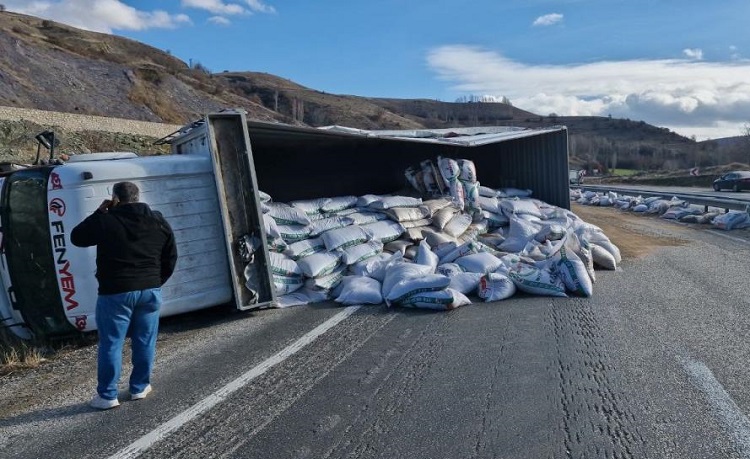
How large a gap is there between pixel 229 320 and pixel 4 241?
2.31 meters

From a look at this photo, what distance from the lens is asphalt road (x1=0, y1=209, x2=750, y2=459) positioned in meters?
3.69

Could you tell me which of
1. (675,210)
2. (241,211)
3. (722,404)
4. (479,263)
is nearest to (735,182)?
(675,210)

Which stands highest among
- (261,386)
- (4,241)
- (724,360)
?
(4,241)

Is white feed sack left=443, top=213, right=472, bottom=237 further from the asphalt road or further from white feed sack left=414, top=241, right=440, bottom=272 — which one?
the asphalt road

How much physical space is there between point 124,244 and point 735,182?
123ft

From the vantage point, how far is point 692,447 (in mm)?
3590

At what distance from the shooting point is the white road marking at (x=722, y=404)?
145 inches

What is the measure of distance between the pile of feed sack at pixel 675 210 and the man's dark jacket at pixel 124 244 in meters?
15.2

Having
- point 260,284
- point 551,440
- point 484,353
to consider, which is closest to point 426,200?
point 260,284

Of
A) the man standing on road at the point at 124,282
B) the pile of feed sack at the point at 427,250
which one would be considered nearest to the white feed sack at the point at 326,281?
the pile of feed sack at the point at 427,250

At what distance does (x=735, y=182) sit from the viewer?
34.8 meters

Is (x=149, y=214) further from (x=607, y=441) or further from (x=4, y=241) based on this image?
(x=607, y=441)

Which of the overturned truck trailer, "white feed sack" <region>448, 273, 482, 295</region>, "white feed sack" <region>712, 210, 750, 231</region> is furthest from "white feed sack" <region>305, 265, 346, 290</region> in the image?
"white feed sack" <region>712, 210, 750, 231</region>

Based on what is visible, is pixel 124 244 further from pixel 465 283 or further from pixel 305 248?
pixel 465 283
